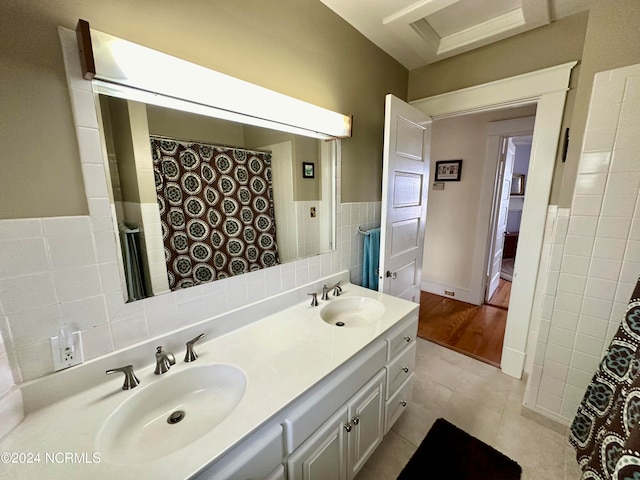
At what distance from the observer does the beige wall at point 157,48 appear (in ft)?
2.23

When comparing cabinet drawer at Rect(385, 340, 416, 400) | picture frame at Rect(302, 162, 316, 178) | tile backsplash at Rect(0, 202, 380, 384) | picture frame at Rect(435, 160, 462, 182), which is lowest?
cabinet drawer at Rect(385, 340, 416, 400)

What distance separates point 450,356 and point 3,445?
248cm

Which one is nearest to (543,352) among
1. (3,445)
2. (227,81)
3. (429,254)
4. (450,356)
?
(450,356)

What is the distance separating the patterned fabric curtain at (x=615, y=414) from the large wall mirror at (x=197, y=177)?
137 centimetres

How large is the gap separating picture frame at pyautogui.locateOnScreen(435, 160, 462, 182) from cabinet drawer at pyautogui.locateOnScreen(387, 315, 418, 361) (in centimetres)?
229

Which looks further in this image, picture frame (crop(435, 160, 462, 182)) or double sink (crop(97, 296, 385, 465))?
picture frame (crop(435, 160, 462, 182))

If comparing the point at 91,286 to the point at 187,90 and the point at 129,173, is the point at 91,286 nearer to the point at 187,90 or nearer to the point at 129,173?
the point at 129,173

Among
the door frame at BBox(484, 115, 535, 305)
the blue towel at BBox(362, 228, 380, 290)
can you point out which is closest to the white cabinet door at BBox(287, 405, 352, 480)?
the blue towel at BBox(362, 228, 380, 290)

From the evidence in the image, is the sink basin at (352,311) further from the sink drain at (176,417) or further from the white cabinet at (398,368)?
the sink drain at (176,417)

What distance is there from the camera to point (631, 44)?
3.86 feet

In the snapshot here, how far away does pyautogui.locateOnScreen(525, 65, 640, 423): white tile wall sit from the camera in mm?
1202

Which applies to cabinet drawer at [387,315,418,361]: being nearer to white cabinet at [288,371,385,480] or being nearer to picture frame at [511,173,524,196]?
white cabinet at [288,371,385,480]

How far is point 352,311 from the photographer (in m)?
1.53

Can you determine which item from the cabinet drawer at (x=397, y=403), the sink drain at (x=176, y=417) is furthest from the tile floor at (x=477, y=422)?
the sink drain at (x=176, y=417)
